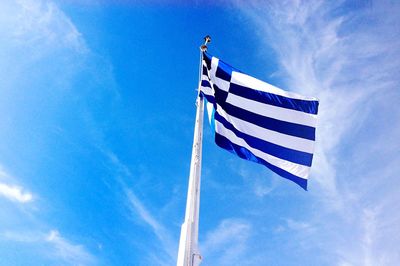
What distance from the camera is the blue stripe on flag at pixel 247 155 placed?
10.5 meters

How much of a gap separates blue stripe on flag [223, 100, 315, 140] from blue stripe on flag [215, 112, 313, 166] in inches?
17.0

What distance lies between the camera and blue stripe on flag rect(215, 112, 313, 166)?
1074 cm

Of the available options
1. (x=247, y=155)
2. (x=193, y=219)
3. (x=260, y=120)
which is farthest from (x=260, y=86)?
(x=193, y=219)

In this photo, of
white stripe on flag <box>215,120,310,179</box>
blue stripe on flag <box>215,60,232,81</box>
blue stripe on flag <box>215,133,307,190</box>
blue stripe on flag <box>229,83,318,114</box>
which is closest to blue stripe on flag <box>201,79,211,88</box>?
blue stripe on flag <box>215,60,232,81</box>

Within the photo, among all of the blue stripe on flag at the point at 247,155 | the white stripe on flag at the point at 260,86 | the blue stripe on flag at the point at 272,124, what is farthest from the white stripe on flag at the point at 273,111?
the blue stripe on flag at the point at 247,155

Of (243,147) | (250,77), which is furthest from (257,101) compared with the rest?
(243,147)

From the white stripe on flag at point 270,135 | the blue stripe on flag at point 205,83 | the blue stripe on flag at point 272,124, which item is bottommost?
the white stripe on flag at point 270,135

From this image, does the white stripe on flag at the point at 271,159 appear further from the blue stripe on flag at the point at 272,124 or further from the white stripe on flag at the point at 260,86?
the white stripe on flag at the point at 260,86

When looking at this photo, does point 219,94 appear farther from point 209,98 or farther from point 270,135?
point 270,135

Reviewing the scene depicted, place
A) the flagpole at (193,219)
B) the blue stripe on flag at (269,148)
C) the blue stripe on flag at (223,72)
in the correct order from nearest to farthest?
the flagpole at (193,219), the blue stripe on flag at (269,148), the blue stripe on flag at (223,72)

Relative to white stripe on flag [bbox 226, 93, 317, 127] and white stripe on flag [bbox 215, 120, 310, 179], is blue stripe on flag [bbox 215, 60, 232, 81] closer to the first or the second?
white stripe on flag [bbox 226, 93, 317, 127]

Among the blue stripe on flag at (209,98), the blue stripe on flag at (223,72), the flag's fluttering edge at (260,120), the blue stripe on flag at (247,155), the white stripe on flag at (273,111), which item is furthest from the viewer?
the blue stripe on flag at (223,72)

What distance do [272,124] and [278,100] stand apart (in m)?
0.93

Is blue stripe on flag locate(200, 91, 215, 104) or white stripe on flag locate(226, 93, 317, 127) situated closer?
blue stripe on flag locate(200, 91, 215, 104)
